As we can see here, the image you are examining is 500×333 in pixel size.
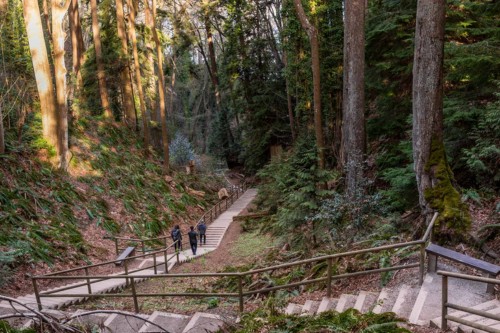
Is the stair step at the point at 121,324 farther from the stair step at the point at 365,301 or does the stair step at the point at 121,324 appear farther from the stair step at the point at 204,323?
the stair step at the point at 365,301

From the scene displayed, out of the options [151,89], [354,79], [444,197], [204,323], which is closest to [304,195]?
[354,79]

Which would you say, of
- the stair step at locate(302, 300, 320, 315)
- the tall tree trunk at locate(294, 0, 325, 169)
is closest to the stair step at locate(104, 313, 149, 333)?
the stair step at locate(302, 300, 320, 315)

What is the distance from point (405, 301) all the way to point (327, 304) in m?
1.24

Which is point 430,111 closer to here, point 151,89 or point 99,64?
point 99,64

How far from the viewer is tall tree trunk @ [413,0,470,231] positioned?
26.3ft

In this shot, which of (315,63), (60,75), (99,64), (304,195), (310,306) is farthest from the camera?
(99,64)

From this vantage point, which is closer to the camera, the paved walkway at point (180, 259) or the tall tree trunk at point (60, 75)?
the paved walkway at point (180, 259)

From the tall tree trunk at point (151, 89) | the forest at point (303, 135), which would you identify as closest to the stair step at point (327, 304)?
the forest at point (303, 135)

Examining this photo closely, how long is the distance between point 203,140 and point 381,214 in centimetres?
4138

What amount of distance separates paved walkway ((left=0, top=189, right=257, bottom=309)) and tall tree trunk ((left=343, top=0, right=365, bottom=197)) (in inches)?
296

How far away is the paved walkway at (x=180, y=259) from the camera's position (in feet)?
28.0

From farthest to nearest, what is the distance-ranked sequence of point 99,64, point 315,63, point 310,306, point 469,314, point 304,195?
point 99,64
point 315,63
point 304,195
point 310,306
point 469,314

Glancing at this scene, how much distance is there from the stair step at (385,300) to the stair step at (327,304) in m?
0.74

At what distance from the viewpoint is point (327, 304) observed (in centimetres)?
647
